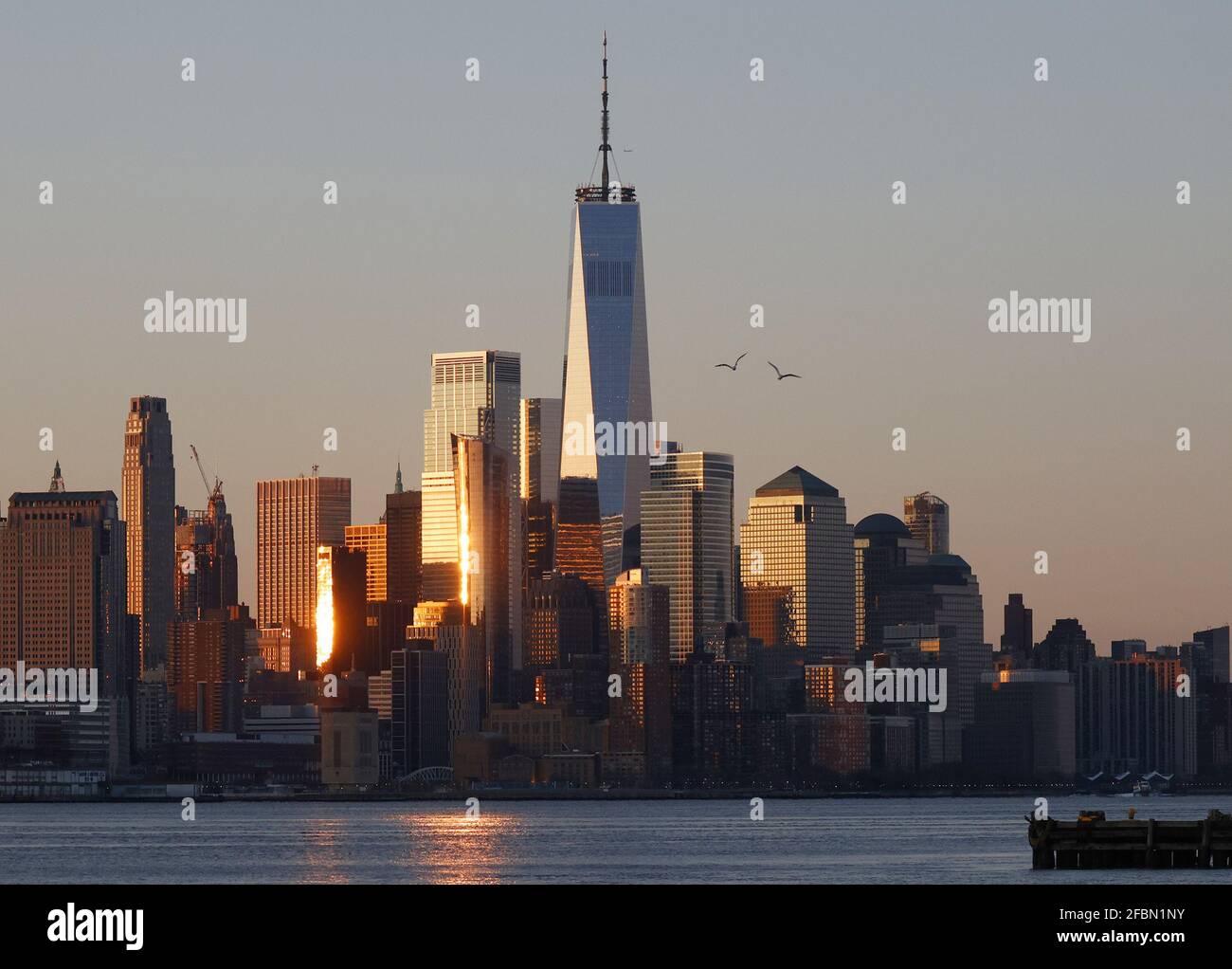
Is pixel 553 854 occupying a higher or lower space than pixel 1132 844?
lower

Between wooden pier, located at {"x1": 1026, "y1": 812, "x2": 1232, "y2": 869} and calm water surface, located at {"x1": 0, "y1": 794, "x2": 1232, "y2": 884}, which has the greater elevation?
wooden pier, located at {"x1": 1026, "y1": 812, "x2": 1232, "y2": 869}

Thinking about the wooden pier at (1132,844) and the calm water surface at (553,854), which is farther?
the calm water surface at (553,854)

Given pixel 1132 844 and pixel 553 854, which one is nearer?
pixel 1132 844

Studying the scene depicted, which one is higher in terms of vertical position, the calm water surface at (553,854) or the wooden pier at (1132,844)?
the wooden pier at (1132,844)

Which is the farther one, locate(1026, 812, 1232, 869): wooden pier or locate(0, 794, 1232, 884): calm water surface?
locate(0, 794, 1232, 884): calm water surface
